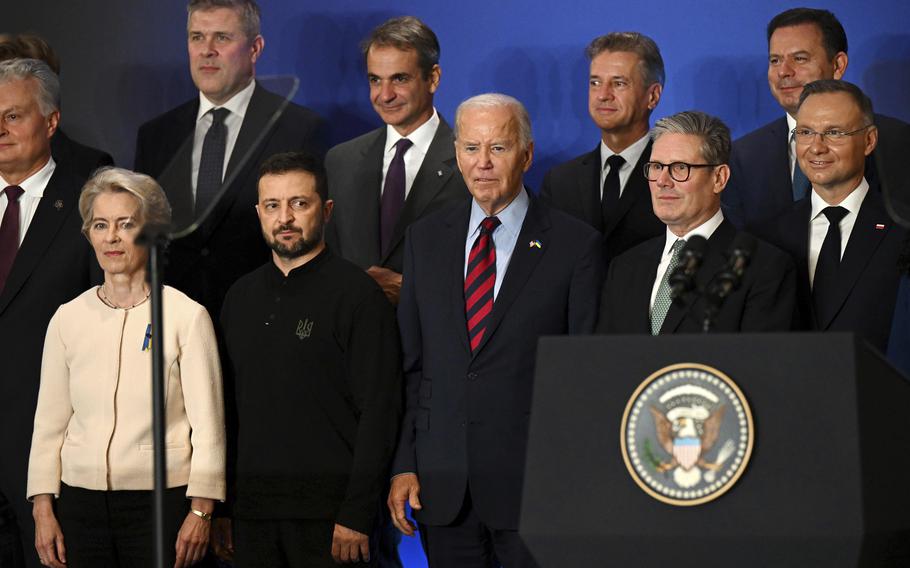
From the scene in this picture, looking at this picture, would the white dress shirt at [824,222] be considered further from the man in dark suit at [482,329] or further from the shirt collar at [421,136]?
the shirt collar at [421,136]

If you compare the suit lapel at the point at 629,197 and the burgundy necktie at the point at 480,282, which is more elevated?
the suit lapel at the point at 629,197

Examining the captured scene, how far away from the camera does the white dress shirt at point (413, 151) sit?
4359 mm

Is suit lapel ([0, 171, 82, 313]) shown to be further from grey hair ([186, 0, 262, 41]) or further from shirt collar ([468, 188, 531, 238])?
shirt collar ([468, 188, 531, 238])

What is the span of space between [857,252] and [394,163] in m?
1.55

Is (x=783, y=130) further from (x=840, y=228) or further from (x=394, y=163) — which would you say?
(x=394, y=163)

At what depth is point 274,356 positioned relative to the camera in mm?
3701

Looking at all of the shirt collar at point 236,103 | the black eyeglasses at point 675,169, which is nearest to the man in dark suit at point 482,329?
the black eyeglasses at point 675,169

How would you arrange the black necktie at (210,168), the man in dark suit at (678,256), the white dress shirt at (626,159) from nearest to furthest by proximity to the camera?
the black necktie at (210,168) → the man in dark suit at (678,256) → the white dress shirt at (626,159)

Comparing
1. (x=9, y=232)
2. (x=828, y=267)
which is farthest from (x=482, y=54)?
(x=828, y=267)

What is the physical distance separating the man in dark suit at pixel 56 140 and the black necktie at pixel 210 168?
627 mm

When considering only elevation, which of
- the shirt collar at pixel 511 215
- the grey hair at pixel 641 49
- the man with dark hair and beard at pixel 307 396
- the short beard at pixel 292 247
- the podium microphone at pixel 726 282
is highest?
the grey hair at pixel 641 49

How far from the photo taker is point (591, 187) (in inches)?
167

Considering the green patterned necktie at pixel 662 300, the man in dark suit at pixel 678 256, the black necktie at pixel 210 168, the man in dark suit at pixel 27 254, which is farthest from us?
the man in dark suit at pixel 27 254

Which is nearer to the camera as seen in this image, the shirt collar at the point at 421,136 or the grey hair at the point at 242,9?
the shirt collar at the point at 421,136
